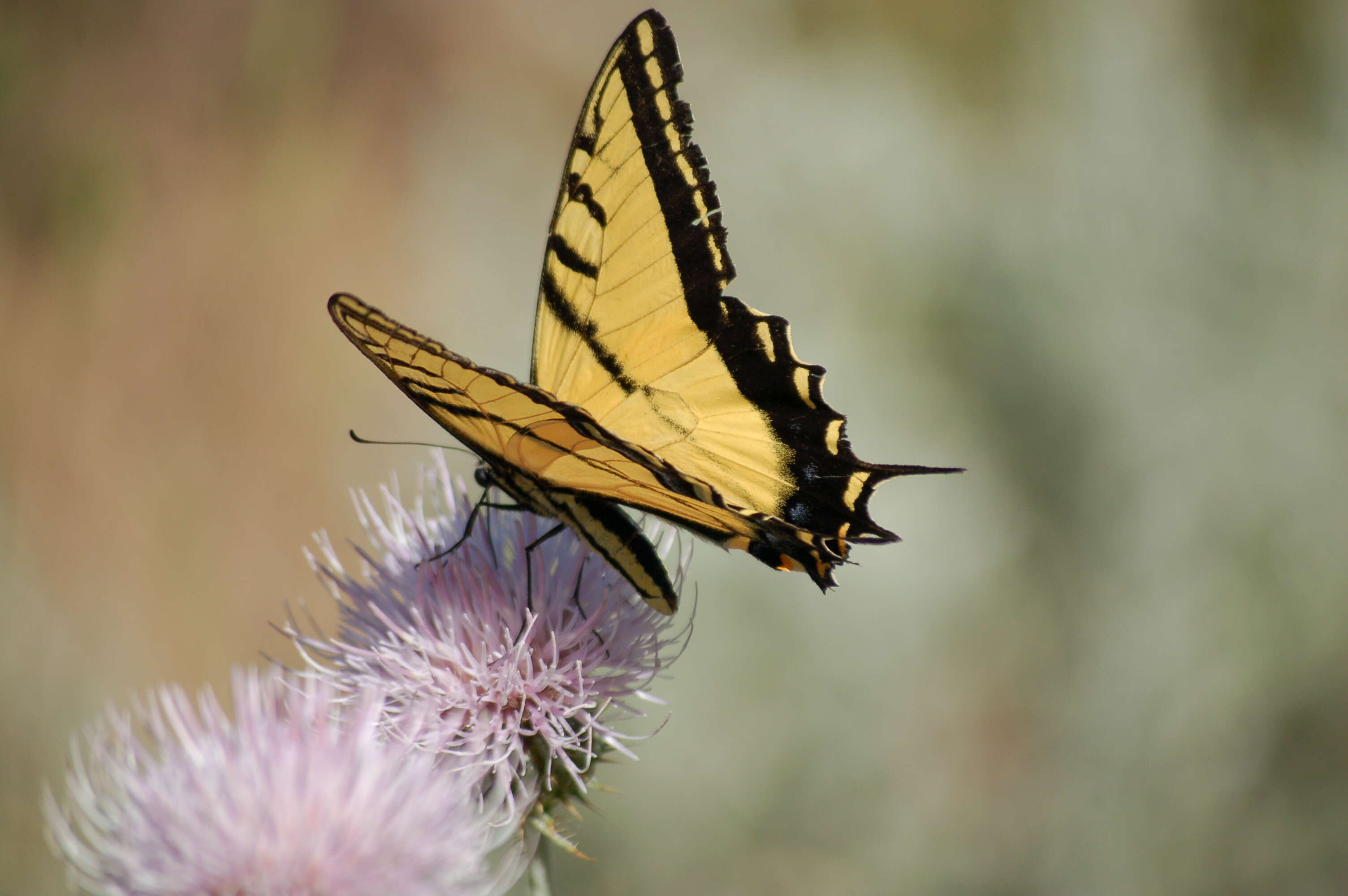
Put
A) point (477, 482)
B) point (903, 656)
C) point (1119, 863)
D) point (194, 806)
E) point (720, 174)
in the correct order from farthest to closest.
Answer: point (720, 174) → point (903, 656) → point (1119, 863) → point (477, 482) → point (194, 806)

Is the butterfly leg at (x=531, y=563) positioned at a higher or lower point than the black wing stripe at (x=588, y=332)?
lower

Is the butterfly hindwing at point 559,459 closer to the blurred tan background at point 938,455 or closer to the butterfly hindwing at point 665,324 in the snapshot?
the butterfly hindwing at point 665,324

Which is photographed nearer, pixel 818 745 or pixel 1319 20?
pixel 818 745

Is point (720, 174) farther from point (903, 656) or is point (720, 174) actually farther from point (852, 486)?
point (852, 486)

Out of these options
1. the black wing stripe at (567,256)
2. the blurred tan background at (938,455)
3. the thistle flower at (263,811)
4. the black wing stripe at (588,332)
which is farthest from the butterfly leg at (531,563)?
the blurred tan background at (938,455)

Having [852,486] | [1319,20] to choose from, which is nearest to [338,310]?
[852,486]

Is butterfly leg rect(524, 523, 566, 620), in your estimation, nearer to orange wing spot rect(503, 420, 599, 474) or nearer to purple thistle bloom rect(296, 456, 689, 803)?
purple thistle bloom rect(296, 456, 689, 803)

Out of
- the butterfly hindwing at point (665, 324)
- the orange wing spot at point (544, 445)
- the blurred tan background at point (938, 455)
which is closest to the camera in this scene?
the orange wing spot at point (544, 445)
